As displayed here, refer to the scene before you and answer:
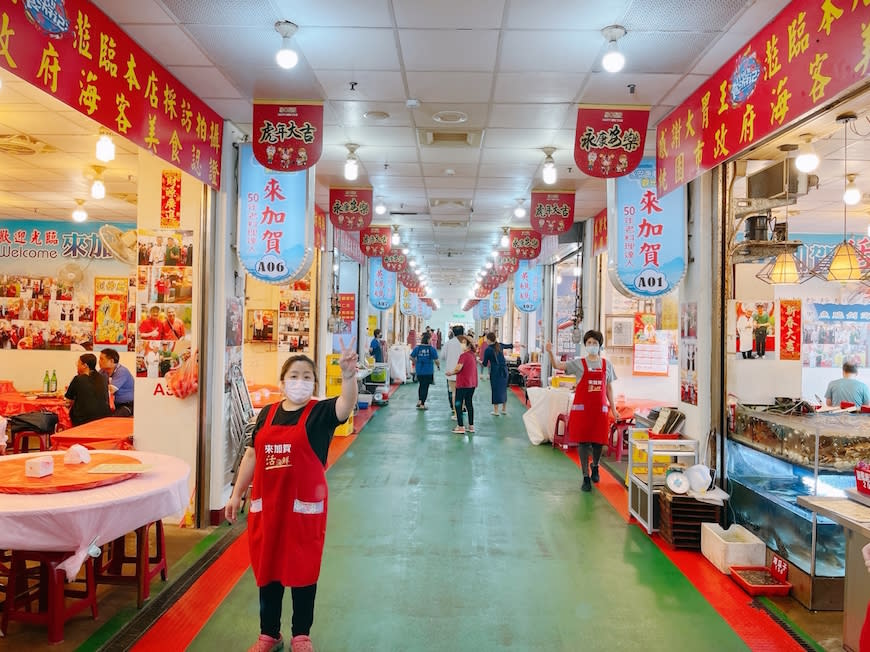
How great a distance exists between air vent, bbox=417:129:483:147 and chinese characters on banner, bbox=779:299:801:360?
3234 mm

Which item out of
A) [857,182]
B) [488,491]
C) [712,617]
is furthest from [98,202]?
[857,182]

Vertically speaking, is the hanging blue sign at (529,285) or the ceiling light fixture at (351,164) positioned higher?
the ceiling light fixture at (351,164)

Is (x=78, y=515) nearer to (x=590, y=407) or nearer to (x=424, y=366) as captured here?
(x=590, y=407)

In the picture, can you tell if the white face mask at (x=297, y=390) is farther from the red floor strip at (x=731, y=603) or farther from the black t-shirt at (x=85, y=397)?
the black t-shirt at (x=85, y=397)

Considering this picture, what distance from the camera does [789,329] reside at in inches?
207

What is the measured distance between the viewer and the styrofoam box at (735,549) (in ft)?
15.0

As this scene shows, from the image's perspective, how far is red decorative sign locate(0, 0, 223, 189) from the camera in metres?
2.76

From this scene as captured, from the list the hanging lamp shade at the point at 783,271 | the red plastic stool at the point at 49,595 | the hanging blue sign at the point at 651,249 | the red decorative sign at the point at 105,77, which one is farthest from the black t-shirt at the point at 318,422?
the hanging lamp shade at the point at 783,271

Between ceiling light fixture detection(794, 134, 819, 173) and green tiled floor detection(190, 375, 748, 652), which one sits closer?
green tiled floor detection(190, 375, 748, 652)

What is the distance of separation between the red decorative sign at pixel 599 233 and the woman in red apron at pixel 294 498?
24.7 feet

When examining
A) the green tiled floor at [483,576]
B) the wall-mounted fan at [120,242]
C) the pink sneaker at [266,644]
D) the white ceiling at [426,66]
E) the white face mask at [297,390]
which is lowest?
the green tiled floor at [483,576]

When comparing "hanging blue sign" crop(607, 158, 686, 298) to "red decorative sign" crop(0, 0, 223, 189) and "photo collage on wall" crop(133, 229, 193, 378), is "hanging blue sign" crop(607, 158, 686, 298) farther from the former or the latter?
"photo collage on wall" crop(133, 229, 193, 378)

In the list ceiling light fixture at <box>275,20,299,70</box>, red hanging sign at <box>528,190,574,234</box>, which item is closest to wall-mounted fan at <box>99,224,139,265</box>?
ceiling light fixture at <box>275,20,299,70</box>

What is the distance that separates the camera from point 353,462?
805 centimetres
